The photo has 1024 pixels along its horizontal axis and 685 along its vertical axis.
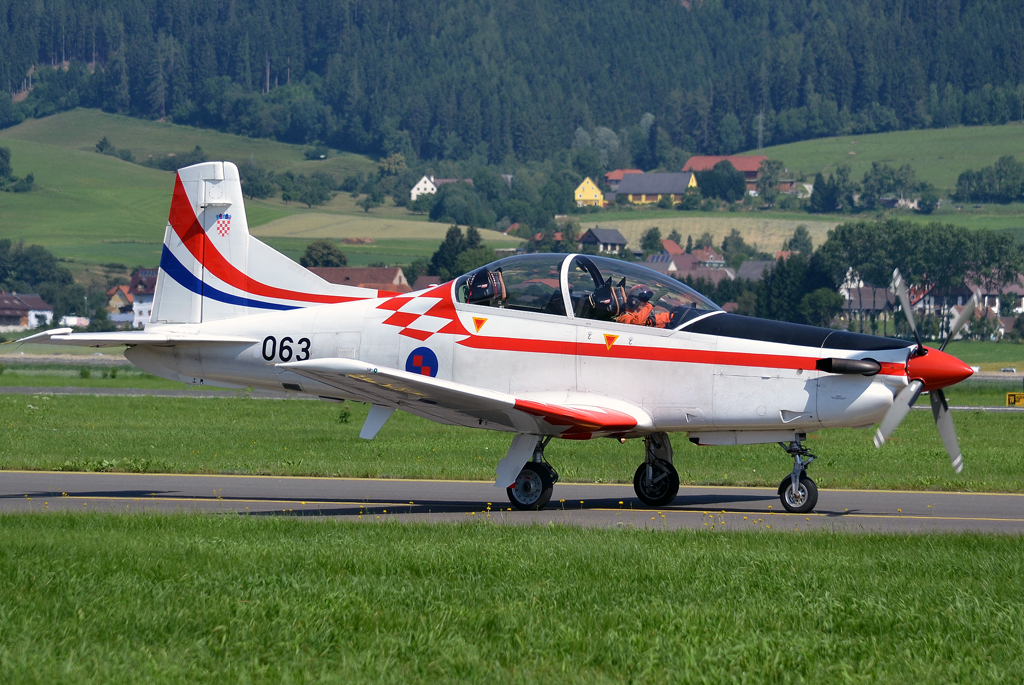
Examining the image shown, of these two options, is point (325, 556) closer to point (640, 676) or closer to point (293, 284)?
point (640, 676)

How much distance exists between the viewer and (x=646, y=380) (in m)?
12.3

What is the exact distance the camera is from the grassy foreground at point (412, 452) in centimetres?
1636

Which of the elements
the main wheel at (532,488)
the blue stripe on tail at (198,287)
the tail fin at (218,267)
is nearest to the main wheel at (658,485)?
the main wheel at (532,488)

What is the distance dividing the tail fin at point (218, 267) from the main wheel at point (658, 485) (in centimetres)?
419

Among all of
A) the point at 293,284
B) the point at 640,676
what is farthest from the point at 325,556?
the point at 293,284

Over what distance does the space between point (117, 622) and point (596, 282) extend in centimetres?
696

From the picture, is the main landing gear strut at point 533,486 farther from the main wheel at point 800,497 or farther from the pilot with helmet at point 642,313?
the main wheel at point 800,497

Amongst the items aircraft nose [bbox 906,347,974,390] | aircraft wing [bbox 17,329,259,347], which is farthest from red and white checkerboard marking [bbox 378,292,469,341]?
aircraft nose [bbox 906,347,974,390]

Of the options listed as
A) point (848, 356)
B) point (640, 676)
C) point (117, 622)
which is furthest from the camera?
point (848, 356)

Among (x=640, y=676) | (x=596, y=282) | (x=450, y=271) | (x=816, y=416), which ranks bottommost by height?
(x=640, y=676)

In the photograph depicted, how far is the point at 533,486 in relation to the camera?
41.8ft

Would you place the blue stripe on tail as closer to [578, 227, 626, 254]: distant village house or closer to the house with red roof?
[578, 227, 626, 254]: distant village house

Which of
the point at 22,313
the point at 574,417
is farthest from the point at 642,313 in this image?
the point at 22,313

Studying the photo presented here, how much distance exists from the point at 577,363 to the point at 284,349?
3807mm
